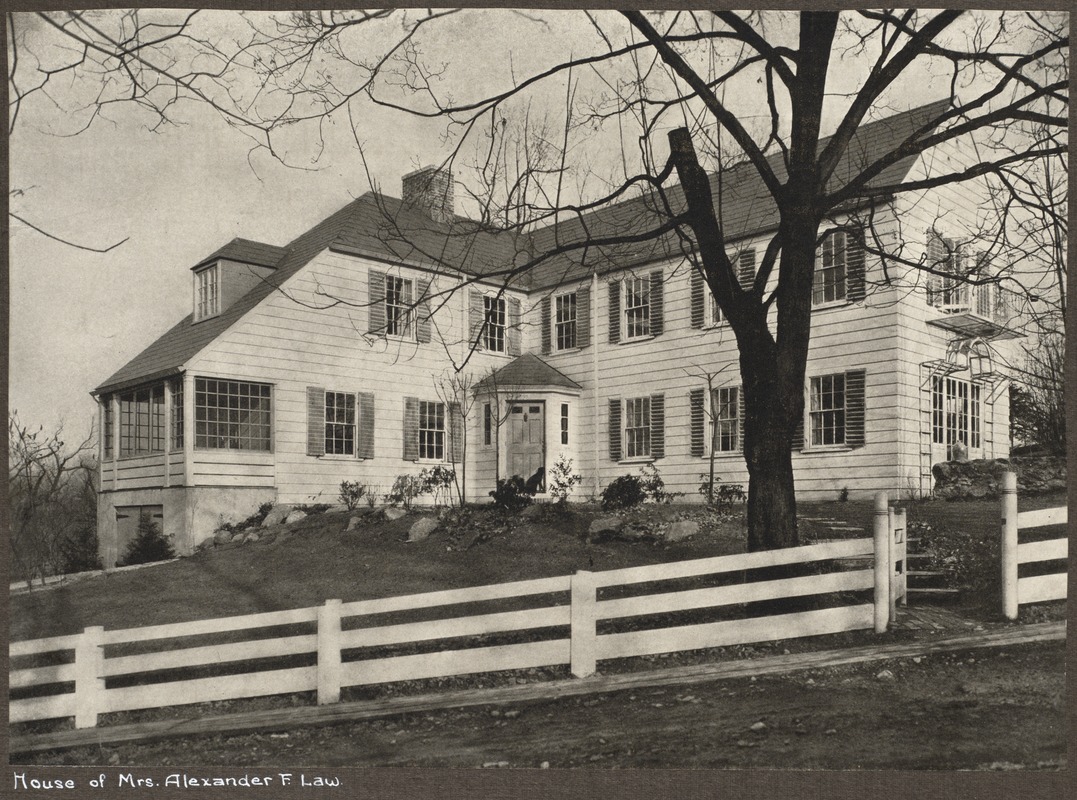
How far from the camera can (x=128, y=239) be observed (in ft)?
14.6

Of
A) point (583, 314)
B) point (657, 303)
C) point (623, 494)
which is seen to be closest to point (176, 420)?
point (583, 314)

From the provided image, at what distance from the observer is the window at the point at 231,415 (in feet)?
15.0

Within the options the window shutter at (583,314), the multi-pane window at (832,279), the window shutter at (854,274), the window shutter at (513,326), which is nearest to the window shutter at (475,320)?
the window shutter at (513,326)

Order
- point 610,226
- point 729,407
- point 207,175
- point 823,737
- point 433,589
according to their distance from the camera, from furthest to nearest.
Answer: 1. point 729,407
2. point 610,226
3. point 433,589
4. point 207,175
5. point 823,737

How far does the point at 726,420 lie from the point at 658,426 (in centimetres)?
62

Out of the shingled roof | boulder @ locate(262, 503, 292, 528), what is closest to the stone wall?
the shingled roof

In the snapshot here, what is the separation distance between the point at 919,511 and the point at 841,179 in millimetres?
2359

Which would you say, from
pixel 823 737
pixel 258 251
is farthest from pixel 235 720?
pixel 823 737

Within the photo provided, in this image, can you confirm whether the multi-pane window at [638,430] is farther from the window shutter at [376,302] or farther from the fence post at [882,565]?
the window shutter at [376,302]

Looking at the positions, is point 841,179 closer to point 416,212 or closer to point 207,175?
point 416,212

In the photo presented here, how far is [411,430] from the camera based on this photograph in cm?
481

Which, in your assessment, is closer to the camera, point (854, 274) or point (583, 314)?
point (583, 314)

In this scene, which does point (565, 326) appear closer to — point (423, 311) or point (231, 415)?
point (423, 311)

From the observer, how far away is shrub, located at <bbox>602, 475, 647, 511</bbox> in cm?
549
